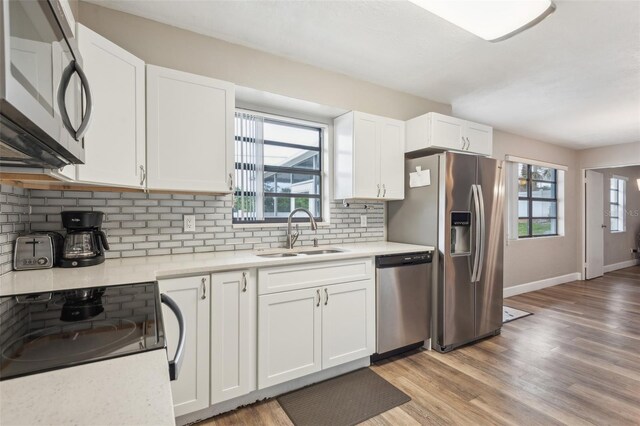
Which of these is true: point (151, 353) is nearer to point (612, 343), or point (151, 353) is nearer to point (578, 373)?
point (578, 373)

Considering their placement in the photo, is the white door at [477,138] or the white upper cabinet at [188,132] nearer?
the white upper cabinet at [188,132]

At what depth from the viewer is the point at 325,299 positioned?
7.32ft

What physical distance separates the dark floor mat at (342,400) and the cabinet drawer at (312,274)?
75cm

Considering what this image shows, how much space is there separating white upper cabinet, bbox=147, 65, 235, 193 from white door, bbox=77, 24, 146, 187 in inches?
2.6

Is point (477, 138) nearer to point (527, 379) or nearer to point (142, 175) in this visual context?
point (527, 379)

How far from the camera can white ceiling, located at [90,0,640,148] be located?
195cm

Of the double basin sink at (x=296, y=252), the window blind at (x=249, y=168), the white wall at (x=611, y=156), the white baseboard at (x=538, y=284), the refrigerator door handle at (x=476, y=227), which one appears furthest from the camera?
the white wall at (x=611, y=156)

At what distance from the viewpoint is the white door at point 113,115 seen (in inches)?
62.1

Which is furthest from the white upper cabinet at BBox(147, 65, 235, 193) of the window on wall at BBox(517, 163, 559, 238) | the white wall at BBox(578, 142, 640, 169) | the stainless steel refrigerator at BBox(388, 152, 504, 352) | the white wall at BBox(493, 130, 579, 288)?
the white wall at BBox(578, 142, 640, 169)

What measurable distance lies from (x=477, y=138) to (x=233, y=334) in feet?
10.2

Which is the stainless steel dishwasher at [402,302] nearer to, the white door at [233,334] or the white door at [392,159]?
the white door at [392,159]

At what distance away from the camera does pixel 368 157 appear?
288cm

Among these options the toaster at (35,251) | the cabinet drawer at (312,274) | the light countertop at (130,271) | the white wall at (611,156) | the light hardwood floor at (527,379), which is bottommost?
the light hardwood floor at (527,379)

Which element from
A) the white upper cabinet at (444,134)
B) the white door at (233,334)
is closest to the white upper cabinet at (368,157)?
the white upper cabinet at (444,134)
